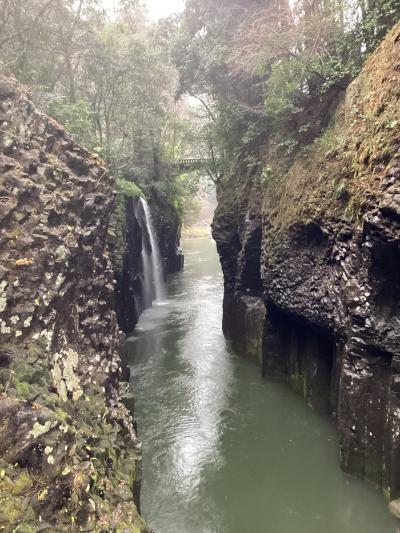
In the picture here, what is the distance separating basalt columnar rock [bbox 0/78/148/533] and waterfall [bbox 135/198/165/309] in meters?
14.3

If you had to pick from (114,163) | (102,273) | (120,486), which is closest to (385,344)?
(120,486)

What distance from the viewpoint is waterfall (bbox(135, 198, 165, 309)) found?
24.8 m

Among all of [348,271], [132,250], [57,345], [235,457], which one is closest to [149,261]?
[132,250]

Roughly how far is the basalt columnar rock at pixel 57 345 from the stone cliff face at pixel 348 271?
14.8 ft

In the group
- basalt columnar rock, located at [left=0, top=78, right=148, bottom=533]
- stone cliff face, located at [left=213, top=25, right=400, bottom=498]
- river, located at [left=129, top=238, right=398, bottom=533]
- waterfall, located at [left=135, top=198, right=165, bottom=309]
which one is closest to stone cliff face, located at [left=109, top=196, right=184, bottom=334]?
waterfall, located at [left=135, top=198, right=165, bottom=309]

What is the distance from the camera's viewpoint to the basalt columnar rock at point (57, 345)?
15.1ft

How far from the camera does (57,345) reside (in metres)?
6.67

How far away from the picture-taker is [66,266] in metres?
7.53

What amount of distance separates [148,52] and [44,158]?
13121mm

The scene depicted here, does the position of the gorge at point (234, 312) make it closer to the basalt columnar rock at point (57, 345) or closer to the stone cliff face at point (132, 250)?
the basalt columnar rock at point (57, 345)

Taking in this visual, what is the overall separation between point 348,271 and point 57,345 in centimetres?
583

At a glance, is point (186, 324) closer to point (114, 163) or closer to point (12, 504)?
point (114, 163)

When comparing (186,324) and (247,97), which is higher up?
(247,97)

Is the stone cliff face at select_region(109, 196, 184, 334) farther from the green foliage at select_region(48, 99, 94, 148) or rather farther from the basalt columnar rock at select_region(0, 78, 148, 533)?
the basalt columnar rock at select_region(0, 78, 148, 533)
